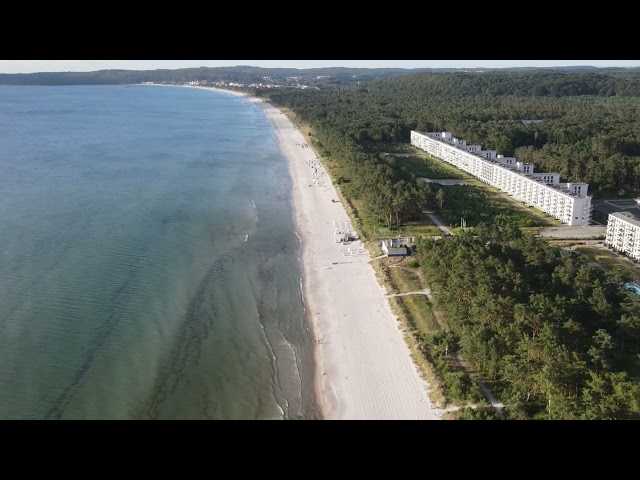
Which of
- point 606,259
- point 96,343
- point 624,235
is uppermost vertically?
point 624,235

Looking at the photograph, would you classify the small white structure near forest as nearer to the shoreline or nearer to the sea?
the shoreline

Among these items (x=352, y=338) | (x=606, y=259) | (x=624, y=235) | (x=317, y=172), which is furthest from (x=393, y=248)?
(x=317, y=172)

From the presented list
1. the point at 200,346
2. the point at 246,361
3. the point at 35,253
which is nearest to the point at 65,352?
the point at 200,346

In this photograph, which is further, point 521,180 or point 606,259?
point 521,180

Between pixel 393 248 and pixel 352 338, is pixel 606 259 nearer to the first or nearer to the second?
pixel 393 248

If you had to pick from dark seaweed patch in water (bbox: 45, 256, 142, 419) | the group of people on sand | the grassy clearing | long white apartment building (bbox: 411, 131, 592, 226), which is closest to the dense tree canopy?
the grassy clearing

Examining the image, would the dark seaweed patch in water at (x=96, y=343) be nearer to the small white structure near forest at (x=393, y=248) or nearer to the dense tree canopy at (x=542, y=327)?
the small white structure near forest at (x=393, y=248)

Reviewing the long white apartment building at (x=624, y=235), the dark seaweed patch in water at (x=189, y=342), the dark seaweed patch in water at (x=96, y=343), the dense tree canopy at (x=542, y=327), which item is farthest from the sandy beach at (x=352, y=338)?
the long white apartment building at (x=624, y=235)
